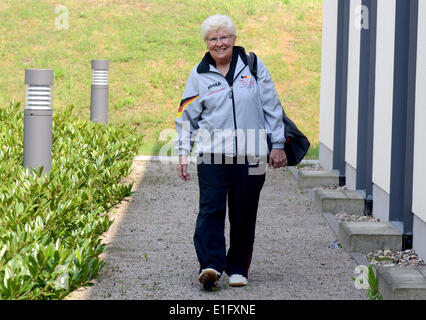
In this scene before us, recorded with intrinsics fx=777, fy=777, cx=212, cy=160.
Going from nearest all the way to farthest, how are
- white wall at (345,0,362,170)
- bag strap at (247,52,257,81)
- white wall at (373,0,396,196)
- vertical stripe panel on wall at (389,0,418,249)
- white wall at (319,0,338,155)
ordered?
bag strap at (247,52,257,81)
vertical stripe panel on wall at (389,0,418,249)
white wall at (373,0,396,196)
white wall at (345,0,362,170)
white wall at (319,0,338,155)

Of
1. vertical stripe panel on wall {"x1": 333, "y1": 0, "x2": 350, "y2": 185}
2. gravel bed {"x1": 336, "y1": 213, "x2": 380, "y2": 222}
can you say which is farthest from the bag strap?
vertical stripe panel on wall {"x1": 333, "y1": 0, "x2": 350, "y2": 185}

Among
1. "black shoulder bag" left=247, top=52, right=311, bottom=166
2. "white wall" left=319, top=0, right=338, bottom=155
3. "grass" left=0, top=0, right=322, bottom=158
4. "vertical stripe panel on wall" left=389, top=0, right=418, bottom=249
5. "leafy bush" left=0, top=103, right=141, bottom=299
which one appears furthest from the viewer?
"grass" left=0, top=0, right=322, bottom=158

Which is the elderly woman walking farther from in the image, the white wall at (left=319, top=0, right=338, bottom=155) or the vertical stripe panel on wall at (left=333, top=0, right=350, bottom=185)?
the white wall at (left=319, top=0, right=338, bottom=155)

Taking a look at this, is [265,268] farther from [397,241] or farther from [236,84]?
[236,84]

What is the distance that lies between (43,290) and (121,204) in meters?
4.46

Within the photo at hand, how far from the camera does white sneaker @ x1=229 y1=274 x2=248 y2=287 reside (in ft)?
17.9

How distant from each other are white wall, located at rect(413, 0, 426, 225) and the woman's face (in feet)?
5.72

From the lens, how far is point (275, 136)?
532 centimetres

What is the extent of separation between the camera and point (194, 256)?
6.53m

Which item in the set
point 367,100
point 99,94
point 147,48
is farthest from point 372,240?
point 147,48

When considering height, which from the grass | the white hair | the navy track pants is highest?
the grass

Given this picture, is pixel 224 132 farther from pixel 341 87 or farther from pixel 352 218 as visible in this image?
pixel 341 87

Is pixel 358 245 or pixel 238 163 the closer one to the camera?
pixel 238 163

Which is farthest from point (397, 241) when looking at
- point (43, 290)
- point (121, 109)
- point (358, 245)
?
point (121, 109)
